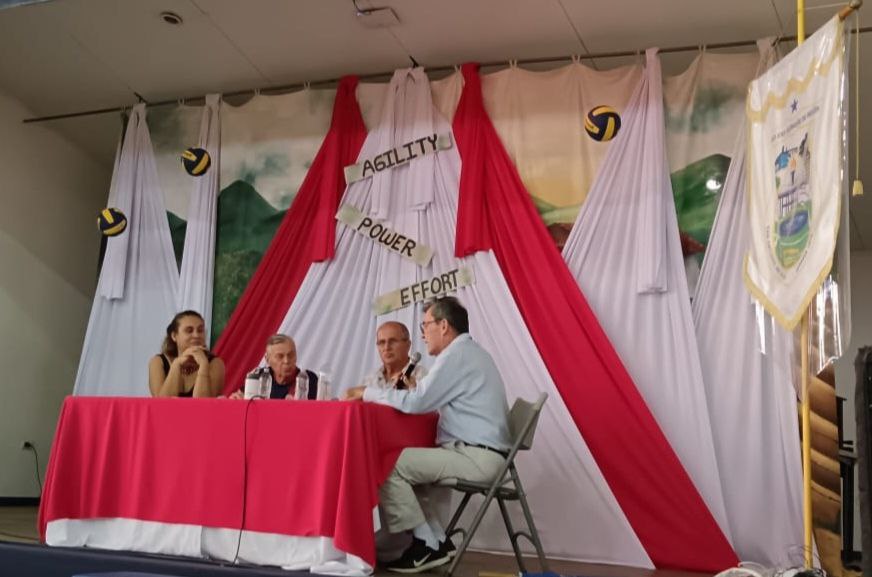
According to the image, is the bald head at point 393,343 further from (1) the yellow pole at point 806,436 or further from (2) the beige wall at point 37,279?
(2) the beige wall at point 37,279

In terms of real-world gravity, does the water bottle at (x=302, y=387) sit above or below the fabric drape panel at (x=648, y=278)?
below

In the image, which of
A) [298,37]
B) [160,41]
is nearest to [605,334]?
[298,37]

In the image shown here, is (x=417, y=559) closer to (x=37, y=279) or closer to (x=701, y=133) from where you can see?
(x=701, y=133)

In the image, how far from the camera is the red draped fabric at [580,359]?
4.24 metres

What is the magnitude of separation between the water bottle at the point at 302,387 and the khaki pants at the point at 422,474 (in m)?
0.62

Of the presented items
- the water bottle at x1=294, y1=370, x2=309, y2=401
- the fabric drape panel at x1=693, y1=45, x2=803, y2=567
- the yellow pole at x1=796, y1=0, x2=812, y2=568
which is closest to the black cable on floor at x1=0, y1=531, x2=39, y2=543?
the water bottle at x1=294, y1=370, x2=309, y2=401

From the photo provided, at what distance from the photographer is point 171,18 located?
5.14 metres

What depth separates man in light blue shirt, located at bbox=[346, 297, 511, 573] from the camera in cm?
331

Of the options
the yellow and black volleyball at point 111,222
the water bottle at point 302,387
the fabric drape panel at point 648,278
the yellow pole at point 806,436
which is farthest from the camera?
the yellow and black volleyball at point 111,222

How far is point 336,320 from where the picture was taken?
5.16 m

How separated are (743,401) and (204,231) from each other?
→ 343cm

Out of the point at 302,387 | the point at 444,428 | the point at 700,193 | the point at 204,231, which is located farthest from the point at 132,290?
the point at 700,193

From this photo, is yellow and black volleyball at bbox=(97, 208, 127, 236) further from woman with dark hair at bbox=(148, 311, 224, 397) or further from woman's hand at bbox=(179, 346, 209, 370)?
woman's hand at bbox=(179, 346, 209, 370)

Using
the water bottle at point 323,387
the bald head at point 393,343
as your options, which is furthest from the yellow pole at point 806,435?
the water bottle at point 323,387
